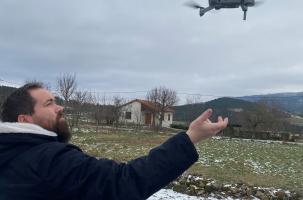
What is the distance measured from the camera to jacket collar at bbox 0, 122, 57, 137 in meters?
2.04

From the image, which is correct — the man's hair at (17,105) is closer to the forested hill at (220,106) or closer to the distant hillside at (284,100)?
the forested hill at (220,106)

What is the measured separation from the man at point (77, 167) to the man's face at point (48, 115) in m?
0.12

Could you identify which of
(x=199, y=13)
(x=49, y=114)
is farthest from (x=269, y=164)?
(x=49, y=114)

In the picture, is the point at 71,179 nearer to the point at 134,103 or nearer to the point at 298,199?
the point at 298,199

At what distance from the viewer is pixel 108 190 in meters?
1.84


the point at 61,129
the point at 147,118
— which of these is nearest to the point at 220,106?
the point at 147,118

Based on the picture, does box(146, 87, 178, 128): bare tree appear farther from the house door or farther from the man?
the man

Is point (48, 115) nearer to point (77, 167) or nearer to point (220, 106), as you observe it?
point (77, 167)

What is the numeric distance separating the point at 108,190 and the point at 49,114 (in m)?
0.59

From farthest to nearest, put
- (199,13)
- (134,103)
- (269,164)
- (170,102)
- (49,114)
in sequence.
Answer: (134,103) → (170,102) → (269,164) → (199,13) → (49,114)

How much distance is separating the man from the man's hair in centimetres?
14

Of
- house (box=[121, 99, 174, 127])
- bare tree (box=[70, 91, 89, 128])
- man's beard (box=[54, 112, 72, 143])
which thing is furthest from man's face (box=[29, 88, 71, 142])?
house (box=[121, 99, 174, 127])

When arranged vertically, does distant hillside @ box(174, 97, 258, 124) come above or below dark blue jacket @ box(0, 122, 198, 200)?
above

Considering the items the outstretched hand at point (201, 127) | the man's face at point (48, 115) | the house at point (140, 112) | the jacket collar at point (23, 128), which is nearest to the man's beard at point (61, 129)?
the man's face at point (48, 115)
